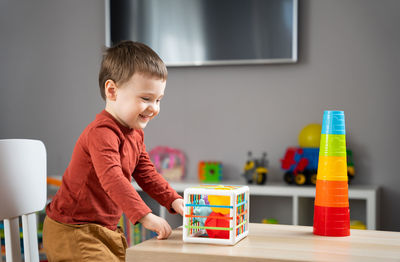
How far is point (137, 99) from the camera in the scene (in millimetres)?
1102

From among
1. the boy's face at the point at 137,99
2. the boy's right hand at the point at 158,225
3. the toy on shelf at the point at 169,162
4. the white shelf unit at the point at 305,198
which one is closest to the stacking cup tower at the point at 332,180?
the boy's right hand at the point at 158,225

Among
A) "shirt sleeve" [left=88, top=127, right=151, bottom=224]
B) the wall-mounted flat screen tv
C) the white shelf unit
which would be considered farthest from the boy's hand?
the wall-mounted flat screen tv

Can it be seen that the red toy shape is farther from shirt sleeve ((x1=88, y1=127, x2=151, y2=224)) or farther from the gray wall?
the gray wall

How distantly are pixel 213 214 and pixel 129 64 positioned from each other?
430mm

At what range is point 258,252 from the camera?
2.49 ft

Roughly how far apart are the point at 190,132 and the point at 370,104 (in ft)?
3.17

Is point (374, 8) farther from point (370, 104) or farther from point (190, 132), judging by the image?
point (190, 132)

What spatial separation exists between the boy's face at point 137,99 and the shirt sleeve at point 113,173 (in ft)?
0.20

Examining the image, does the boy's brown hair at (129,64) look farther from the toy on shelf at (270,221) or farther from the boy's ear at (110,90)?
the toy on shelf at (270,221)

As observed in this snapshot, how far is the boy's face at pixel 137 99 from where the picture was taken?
110 centimetres

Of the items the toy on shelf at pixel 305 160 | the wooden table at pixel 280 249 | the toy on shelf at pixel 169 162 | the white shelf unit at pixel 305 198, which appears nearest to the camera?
the wooden table at pixel 280 249

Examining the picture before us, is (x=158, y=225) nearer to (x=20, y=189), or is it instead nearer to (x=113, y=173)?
(x=113, y=173)

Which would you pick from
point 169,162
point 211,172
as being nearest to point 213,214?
point 211,172

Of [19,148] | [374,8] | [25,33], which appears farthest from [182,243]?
[25,33]
